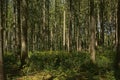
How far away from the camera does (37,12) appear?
51156 millimetres

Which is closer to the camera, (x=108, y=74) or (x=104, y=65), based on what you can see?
(x=108, y=74)

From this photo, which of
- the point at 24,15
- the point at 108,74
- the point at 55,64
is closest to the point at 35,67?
the point at 55,64

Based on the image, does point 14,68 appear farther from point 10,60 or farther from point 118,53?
point 118,53

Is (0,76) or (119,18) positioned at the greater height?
(119,18)

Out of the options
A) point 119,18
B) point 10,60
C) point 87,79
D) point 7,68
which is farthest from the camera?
point 10,60

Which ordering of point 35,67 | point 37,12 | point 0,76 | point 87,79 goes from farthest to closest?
1. point 37,12
2. point 35,67
3. point 87,79
4. point 0,76

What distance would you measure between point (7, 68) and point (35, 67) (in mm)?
2550

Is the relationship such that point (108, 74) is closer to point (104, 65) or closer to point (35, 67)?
point (104, 65)

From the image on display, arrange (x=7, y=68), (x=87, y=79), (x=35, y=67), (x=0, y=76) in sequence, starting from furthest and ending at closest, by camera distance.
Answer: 1. (x=7, y=68)
2. (x=35, y=67)
3. (x=87, y=79)
4. (x=0, y=76)

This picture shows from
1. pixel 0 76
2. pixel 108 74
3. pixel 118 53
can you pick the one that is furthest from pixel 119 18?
pixel 0 76

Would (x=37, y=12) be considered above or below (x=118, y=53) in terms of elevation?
above

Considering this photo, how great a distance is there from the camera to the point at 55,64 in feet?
59.9

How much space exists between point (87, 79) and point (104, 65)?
380 centimetres

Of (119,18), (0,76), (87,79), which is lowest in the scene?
(87,79)
